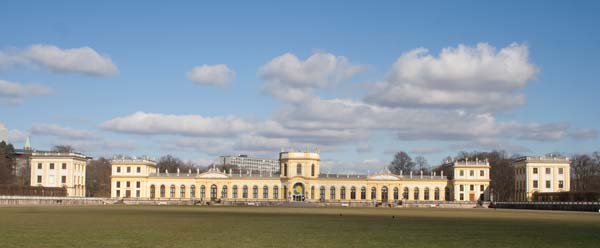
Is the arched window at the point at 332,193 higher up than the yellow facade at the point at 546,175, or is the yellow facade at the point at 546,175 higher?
the yellow facade at the point at 546,175

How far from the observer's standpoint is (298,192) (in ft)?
389

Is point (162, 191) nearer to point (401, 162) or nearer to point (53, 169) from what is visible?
point (53, 169)

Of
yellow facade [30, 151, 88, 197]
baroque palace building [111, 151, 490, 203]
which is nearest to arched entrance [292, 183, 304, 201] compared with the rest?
baroque palace building [111, 151, 490, 203]

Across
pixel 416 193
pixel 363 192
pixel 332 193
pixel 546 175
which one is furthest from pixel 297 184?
pixel 546 175

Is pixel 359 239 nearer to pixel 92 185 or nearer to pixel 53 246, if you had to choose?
pixel 53 246

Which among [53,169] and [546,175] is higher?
[53,169]

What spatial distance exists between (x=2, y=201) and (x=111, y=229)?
58.4 metres

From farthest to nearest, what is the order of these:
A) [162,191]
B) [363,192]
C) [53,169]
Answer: [363,192] → [162,191] → [53,169]

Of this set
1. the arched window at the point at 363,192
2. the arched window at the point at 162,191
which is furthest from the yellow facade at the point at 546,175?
the arched window at the point at 162,191

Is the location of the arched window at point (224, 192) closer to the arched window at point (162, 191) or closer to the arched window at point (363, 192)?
the arched window at point (162, 191)

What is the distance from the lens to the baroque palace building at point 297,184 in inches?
4663

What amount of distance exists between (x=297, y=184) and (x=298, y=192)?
49.2 inches

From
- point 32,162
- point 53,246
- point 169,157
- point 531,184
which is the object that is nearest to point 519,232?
point 53,246

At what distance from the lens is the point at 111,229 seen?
29.4 meters
